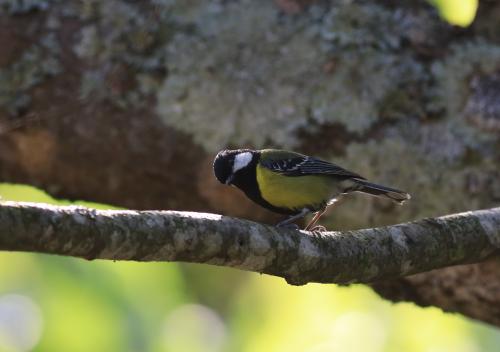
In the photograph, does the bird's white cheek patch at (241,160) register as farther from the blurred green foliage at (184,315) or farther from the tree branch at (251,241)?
the blurred green foliage at (184,315)

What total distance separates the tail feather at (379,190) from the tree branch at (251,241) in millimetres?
910

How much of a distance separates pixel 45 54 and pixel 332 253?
8.39ft

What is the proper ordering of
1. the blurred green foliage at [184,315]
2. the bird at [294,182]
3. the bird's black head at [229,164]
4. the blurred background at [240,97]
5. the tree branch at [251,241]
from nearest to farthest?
the tree branch at [251,241], the bird's black head at [229,164], the bird at [294,182], the blurred background at [240,97], the blurred green foliage at [184,315]

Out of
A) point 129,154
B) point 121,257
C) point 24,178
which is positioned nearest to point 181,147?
point 129,154

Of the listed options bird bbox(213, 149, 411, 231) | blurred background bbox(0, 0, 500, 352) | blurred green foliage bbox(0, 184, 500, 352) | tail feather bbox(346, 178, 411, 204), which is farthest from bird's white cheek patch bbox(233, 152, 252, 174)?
blurred green foliage bbox(0, 184, 500, 352)

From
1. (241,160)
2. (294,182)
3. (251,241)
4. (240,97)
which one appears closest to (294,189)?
(294,182)

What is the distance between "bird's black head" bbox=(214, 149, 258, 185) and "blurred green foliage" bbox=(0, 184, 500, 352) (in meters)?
1.93

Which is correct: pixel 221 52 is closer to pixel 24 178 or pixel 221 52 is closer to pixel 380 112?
pixel 380 112

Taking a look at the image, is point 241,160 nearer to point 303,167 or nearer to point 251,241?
point 303,167

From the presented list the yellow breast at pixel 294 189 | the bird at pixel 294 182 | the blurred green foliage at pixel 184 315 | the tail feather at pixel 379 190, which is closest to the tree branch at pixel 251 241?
the tail feather at pixel 379 190

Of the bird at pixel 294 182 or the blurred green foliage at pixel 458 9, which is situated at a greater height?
the blurred green foliage at pixel 458 9

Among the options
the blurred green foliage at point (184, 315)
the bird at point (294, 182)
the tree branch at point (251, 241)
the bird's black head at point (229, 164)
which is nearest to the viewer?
the tree branch at point (251, 241)

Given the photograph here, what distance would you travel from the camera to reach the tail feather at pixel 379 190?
3.93m

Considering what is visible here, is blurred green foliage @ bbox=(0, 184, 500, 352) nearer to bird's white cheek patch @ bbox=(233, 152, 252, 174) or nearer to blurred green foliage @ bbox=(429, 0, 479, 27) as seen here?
blurred green foliage @ bbox=(429, 0, 479, 27)
